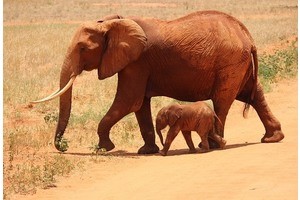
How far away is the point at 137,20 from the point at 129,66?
773mm

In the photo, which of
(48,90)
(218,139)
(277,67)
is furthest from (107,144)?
(277,67)

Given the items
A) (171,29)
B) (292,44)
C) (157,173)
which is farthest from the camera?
(292,44)

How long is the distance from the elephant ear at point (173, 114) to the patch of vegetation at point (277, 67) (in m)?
7.14

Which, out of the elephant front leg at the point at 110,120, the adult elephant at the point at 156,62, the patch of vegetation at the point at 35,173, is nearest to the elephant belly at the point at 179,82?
the adult elephant at the point at 156,62

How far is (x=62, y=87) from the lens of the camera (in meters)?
13.1

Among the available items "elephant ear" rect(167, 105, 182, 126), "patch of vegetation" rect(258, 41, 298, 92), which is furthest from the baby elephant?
"patch of vegetation" rect(258, 41, 298, 92)

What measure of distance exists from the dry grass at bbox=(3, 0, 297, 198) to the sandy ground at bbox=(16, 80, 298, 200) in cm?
51

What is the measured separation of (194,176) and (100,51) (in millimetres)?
3306

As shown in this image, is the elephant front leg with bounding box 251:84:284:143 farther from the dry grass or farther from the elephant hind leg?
the dry grass

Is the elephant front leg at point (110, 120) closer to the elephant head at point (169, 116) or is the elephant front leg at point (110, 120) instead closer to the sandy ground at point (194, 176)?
the sandy ground at point (194, 176)

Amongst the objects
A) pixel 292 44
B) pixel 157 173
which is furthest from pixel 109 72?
pixel 292 44

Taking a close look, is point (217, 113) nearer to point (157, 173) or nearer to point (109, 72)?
point (109, 72)

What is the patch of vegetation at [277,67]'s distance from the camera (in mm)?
20898

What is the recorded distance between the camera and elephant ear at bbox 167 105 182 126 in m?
12.6
